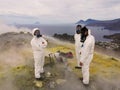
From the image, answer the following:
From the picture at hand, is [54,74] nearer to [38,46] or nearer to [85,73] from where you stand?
[85,73]

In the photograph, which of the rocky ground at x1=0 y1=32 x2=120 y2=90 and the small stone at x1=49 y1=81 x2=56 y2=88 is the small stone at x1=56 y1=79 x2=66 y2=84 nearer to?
the rocky ground at x1=0 y1=32 x2=120 y2=90

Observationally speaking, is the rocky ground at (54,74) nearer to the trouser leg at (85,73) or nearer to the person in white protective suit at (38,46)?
the trouser leg at (85,73)

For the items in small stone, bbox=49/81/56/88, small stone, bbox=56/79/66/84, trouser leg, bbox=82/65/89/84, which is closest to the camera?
trouser leg, bbox=82/65/89/84

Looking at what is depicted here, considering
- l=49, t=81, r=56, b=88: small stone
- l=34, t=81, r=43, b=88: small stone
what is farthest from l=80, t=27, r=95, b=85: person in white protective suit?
l=34, t=81, r=43, b=88: small stone

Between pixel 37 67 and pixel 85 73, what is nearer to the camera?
pixel 85 73

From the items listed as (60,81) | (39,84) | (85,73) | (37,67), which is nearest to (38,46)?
(37,67)

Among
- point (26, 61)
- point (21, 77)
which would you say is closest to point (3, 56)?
point (26, 61)

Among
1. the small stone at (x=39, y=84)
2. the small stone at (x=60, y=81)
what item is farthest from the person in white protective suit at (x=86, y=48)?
the small stone at (x=39, y=84)

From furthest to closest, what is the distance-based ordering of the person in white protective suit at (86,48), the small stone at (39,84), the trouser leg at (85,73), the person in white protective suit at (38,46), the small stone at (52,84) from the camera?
the small stone at (52,84)
the small stone at (39,84)
the person in white protective suit at (38,46)
the trouser leg at (85,73)
the person in white protective suit at (86,48)

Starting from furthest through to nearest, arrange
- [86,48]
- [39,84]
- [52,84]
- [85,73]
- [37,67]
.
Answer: [52,84]
[39,84]
[37,67]
[85,73]
[86,48]

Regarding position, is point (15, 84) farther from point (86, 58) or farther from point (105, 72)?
point (105, 72)

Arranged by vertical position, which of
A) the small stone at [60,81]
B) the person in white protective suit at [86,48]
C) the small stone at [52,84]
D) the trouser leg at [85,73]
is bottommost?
the small stone at [52,84]
